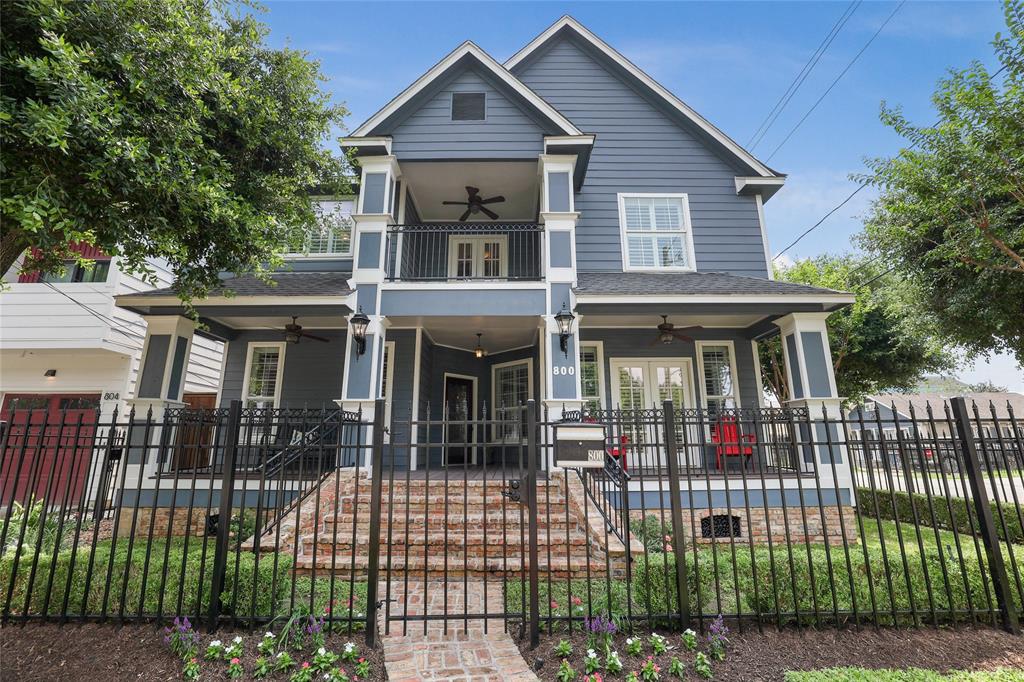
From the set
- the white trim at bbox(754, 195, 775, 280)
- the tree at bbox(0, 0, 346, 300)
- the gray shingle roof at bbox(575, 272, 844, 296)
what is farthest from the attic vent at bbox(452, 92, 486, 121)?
the white trim at bbox(754, 195, 775, 280)

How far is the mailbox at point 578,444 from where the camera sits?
4.09 m

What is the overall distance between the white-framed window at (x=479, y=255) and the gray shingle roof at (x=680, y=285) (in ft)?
6.98

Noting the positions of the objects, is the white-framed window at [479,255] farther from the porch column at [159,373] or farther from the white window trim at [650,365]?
the porch column at [159,373]

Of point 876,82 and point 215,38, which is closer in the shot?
point 215,38

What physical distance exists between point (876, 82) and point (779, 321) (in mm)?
6415

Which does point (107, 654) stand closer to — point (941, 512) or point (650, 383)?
point (650, 383)

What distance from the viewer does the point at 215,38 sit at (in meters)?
5.18

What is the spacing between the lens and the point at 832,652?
3561 millimetres

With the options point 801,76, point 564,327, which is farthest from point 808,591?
point 801,76

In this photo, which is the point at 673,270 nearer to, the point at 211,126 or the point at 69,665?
the point at 211,126

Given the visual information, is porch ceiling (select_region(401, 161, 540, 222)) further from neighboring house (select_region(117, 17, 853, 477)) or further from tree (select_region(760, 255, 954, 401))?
tree (select_region(760, 255, 954, 401))

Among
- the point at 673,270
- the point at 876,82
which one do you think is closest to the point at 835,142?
the point at 876,82

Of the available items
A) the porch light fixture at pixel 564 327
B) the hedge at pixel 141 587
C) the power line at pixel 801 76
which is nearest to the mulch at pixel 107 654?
the hedge at pixel 141 587

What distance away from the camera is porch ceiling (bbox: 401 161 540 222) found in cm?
871
